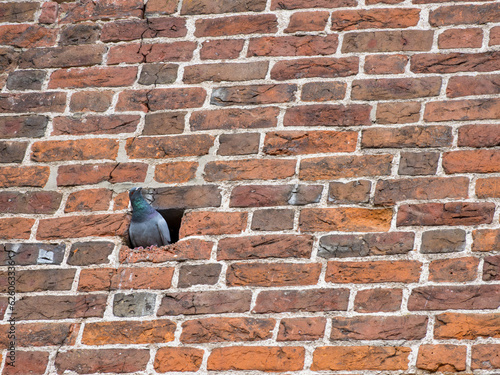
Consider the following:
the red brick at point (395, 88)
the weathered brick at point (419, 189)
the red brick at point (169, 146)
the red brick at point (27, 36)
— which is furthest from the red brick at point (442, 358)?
the red brick at point (27, 36)

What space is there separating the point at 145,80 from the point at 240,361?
1087 millimetres

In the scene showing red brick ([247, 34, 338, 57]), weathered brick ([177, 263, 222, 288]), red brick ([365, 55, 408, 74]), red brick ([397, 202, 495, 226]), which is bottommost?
weathered brick ([177, 263, 222, 288])

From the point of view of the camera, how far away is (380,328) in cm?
186

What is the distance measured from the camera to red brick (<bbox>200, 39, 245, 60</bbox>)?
2.38m

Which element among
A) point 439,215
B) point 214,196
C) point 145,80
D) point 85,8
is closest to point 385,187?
point 439,215

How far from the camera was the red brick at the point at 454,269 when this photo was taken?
1.91m

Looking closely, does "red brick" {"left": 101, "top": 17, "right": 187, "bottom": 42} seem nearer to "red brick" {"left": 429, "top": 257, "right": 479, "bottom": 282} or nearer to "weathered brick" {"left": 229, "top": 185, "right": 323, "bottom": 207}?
"weathered brick" {"left": 229, "top": 185, "right": 323, "bottom": 207}

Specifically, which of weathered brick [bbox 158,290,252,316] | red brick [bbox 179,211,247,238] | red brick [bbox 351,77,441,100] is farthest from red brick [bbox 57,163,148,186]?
red brick [bbox 351,77,441,100]

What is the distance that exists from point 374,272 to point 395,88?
0.67 m

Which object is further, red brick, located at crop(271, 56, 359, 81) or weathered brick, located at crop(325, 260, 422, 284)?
red brick, located at crop(271, 56, 359, 81)

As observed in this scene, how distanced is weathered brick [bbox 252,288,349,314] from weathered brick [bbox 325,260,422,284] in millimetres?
46

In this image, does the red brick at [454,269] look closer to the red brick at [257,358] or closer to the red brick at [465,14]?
the red brick at [257,358]

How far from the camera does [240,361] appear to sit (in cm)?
187

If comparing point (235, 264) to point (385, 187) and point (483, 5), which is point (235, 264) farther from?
point (483, 5)
